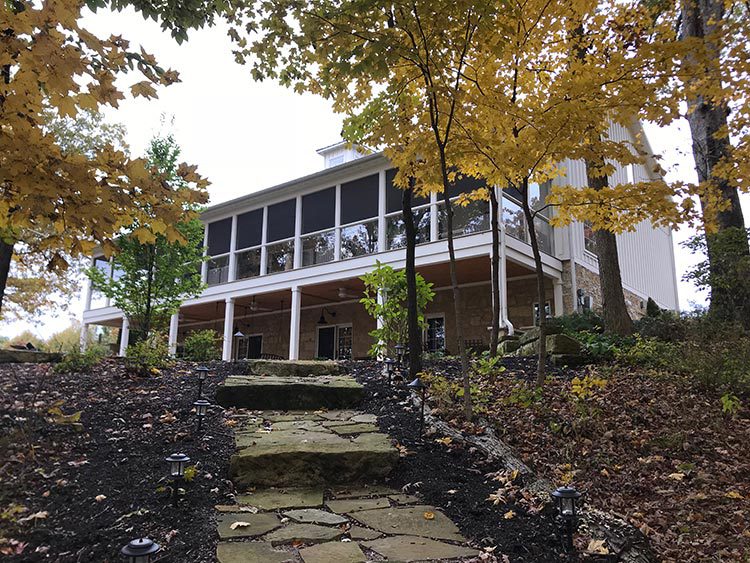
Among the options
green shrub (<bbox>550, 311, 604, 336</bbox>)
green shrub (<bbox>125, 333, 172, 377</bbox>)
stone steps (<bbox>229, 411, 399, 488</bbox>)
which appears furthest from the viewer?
green shrub (<bbox>550, 311, 604, 336</bbox>)

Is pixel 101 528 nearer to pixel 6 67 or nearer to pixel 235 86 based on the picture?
pixel 6 67

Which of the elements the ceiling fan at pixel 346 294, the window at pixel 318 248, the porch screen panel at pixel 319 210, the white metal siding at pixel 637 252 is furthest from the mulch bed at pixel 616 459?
the porch screen panel at pixel 319 210

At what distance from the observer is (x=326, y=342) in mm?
15078

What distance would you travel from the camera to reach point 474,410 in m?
4.29

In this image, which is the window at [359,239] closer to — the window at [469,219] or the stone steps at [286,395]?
the window at [469,219]

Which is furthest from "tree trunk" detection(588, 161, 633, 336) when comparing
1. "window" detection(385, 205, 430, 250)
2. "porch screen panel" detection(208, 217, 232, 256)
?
"porch screen panel" detection(208, 217, 232, 256)

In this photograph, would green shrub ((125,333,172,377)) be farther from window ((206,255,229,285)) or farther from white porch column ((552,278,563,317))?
window ((206,255,229,285))

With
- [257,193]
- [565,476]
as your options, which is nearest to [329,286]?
[257,193]

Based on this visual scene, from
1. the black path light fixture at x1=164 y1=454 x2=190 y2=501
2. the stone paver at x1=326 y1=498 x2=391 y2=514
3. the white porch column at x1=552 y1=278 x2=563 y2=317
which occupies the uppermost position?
the white porch column at x1=552 y1=278 x2=563 y2=317

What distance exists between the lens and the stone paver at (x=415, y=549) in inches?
94.9

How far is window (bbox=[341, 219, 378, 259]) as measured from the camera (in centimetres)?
1224

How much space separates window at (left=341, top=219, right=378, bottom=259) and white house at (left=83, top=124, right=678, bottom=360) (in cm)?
3

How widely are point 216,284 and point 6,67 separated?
12.9 metres

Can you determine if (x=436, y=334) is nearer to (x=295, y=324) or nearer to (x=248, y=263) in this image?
(x=295, y=324)
